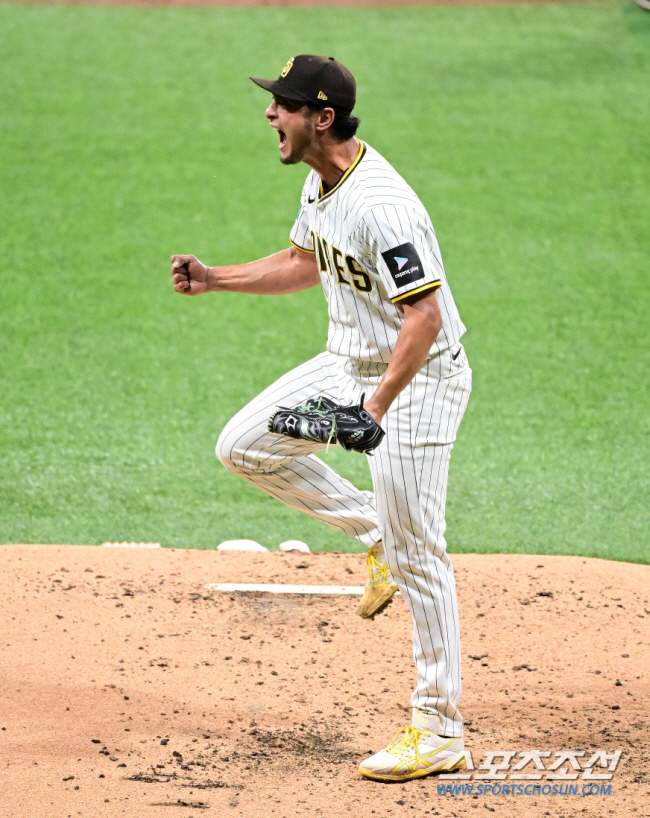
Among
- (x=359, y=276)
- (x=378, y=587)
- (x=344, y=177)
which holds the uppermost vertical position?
(x=344, y=177)

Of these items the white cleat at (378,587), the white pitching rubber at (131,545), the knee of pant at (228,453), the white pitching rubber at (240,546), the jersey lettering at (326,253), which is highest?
the jersey lettering at (326,253)

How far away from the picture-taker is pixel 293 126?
3209 mm

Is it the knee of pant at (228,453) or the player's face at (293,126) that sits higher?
the player's face at (293,126)

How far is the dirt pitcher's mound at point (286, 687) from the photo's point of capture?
3258 millimetres

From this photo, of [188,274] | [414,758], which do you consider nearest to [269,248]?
[188,274]

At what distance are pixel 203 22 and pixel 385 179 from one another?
11059mm

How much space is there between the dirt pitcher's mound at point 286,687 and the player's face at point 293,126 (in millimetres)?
2009

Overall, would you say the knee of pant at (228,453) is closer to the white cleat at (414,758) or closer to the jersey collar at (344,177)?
the jersey collar at (344,177)

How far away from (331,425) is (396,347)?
301 mm

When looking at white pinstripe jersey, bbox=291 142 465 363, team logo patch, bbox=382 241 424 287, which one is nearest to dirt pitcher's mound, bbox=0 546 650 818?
white pinstripe jersey, bbox=291 142 465 363

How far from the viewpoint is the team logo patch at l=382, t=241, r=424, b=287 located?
3000 mm

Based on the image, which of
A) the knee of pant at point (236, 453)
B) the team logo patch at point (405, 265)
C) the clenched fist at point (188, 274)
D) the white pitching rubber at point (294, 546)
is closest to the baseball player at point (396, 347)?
the team logo patch at point (405, 265)

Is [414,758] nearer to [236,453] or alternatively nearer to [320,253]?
[236,453]

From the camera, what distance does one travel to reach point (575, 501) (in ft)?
20.2
